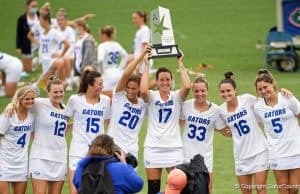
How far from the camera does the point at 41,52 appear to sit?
23.5 m

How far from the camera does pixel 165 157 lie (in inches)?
497

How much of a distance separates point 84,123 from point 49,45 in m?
11.1

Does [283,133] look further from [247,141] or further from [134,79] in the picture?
[134,79]

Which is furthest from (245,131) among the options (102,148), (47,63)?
(47,63)

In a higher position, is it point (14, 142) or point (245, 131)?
point (245, 131)

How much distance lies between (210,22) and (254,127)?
21.5m

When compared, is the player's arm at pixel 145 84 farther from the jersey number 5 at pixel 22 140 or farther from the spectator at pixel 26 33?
the spectator at pixel 26 33

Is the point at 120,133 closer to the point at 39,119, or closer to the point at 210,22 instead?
the point at 39,119

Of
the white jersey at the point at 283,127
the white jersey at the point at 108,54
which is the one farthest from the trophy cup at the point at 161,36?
the white jersey at the point at 108,54

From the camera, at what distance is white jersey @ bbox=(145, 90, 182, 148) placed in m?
12.6

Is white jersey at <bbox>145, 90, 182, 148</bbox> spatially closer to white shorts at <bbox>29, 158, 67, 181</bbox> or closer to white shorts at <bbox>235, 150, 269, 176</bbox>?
white shorts at <bbox>235, 150, 269, 176</bbox>

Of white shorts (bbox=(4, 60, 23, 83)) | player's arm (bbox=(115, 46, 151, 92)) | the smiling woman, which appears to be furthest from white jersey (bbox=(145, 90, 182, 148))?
white shorts (bbox=(4, 60, 23, 83))

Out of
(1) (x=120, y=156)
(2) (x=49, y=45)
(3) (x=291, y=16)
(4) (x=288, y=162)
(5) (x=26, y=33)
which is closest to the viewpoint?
(1) (x=120, y=156)

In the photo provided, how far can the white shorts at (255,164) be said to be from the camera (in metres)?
12.4
